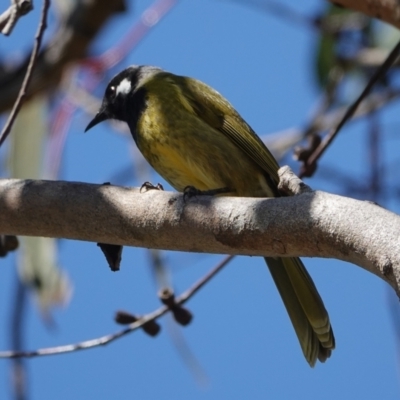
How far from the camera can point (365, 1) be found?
304 centimetres

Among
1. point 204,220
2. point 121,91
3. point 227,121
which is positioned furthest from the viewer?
point 121,91

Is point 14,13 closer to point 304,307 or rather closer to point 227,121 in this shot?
point 227,121

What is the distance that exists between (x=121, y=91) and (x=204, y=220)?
217cm

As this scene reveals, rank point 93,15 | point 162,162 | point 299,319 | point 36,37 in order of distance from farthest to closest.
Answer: point 93,15 → point 162,162 → point 299,319 → point 36,37

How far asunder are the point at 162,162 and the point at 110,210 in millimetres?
1196

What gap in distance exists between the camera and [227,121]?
358 centimetres

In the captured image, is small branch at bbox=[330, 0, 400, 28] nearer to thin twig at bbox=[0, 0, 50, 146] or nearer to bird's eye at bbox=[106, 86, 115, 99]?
thin twig at bbox=[0, 0, 50, 146]

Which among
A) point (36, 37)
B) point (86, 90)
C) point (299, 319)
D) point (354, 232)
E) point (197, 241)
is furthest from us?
point (86, 90)

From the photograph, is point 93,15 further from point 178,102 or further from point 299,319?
point 299,319

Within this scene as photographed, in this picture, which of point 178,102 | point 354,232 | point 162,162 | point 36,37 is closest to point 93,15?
point 178,102

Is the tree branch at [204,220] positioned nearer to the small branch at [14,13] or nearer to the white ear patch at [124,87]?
the small branch at [14,13]

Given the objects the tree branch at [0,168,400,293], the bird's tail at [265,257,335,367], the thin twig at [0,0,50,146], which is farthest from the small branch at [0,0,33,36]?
the bird's tail at [265,257,335,367]

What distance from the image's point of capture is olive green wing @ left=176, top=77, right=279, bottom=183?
339 cm

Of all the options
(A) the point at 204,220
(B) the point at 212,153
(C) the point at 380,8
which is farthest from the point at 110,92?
(A) the point at 204,220
